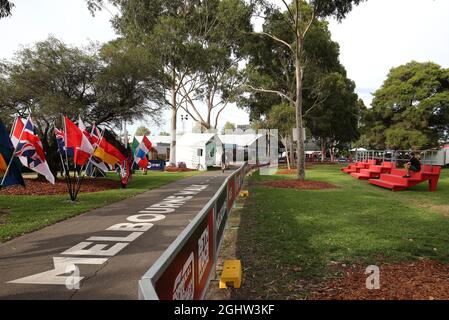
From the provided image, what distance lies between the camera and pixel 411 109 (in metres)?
33.8

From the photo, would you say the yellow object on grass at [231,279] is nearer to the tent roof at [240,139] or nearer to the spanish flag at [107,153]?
the spanish flag at [107,153]

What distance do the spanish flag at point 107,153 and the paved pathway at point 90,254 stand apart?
4.85 metres

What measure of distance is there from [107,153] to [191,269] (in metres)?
12.1

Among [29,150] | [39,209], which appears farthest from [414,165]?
[29,150]

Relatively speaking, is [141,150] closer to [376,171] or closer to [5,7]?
[5,7]

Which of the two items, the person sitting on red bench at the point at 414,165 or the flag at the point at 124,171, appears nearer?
the person sitting on red bench at the point at 414,165

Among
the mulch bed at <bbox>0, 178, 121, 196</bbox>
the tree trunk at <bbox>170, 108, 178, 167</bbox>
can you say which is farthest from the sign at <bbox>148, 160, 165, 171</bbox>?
the mulch bed at <bbox>0, 178, 121, 196</bbox>

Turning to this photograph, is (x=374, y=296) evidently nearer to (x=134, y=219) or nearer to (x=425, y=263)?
(x=425, y=263)

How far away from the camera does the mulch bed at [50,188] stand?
1351 centimetres

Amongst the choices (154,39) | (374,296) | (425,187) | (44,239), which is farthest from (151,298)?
(154,39)

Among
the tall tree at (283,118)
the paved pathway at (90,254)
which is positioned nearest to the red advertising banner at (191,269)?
the paved pathway at (90,254)

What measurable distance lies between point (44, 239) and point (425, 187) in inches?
625
